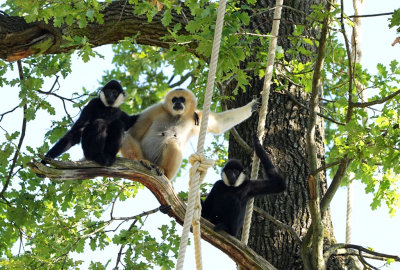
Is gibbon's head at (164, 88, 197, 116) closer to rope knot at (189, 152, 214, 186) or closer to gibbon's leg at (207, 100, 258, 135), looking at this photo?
gibbon's leg at (207, 100, 258, 135)

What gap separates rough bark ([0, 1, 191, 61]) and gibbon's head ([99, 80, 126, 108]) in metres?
1.14

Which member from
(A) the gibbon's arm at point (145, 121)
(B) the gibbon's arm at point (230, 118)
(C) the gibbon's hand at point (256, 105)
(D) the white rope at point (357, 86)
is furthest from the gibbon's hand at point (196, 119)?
(D) the white rope at point (357, 86)

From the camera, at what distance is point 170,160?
230 inches

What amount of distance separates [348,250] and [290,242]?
711mm

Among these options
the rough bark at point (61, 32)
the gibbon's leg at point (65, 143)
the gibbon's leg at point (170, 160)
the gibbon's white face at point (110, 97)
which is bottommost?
the gibbon's leg at point (65, 143)

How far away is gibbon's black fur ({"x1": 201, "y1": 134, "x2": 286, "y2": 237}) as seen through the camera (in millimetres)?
5242

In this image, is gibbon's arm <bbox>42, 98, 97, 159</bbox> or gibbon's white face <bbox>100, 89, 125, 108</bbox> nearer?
gibbon's arm <bbox>42, 98, 97, 159</bbox>

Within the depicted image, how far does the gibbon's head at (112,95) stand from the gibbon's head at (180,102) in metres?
0.81

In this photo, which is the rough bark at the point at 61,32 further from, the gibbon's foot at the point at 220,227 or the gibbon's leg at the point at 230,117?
the gibbon's foot at the point at 220,227

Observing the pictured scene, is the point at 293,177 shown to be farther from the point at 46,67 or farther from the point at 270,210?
the point at 46,67

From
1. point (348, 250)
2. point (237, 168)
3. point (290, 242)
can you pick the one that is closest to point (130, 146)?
point (237, 168)

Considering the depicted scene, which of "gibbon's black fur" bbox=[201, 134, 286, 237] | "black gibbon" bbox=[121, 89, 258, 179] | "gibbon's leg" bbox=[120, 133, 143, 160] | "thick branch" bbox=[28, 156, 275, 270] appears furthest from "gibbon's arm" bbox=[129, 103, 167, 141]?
"thick branch" bbox=[28, 156, 275, 270]

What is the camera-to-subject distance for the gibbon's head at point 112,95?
219 inches

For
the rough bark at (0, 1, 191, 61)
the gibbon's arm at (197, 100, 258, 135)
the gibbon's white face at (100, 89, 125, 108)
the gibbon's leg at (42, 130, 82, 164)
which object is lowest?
the gibbon's leg at (42, 130, 82, 164)
